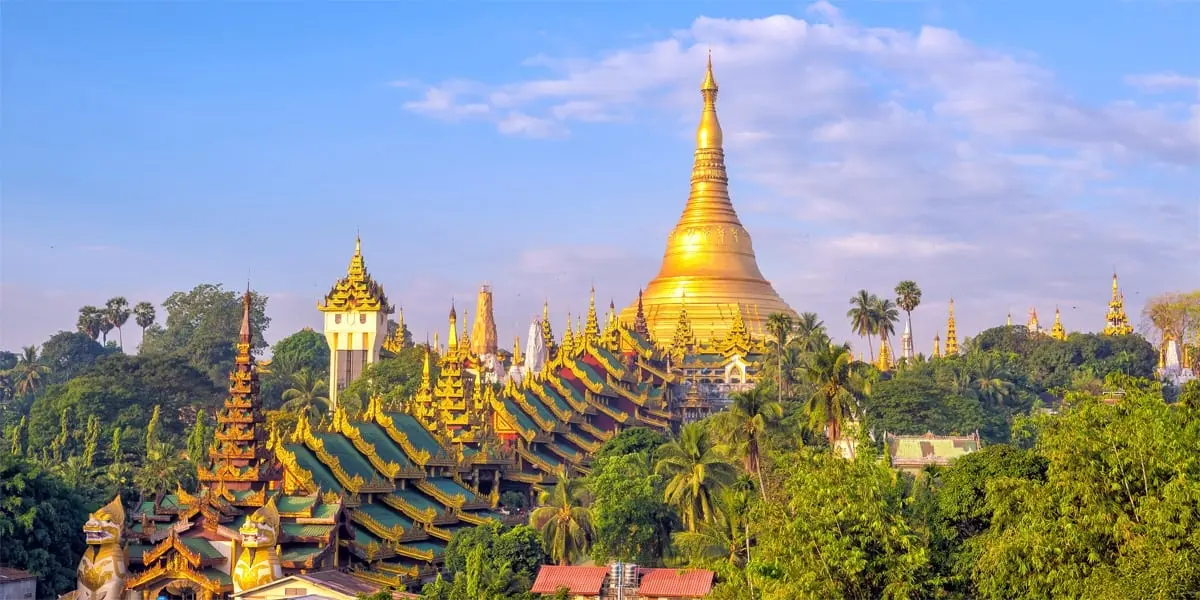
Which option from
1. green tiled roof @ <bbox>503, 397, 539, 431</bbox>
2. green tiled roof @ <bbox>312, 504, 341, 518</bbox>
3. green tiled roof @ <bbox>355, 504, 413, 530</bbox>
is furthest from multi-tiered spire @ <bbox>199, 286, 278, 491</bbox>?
green tiled roof @ <bbox>503, 397, 539, 431</bbox>

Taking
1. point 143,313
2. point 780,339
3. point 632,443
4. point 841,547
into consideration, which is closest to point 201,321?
point 143,313

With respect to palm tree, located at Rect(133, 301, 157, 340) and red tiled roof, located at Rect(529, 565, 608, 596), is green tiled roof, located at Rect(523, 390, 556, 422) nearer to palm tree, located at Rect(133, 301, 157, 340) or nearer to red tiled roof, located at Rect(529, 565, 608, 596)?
red tiled roof, located at Rect(529, 565, 608, 596)

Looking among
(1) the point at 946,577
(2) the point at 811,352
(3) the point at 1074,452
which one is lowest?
(1) the point at 946,577

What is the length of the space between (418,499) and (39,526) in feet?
35.9

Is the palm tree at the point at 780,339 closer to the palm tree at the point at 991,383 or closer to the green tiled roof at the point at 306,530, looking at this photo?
the palm tree at the point at 991,383

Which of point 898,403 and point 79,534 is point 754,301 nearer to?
point 898,403

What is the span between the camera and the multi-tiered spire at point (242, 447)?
151 ft

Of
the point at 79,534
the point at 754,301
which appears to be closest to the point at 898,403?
the point at 754,301

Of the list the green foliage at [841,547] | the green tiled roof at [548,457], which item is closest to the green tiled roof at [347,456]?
the green tiled roof at [548,457]

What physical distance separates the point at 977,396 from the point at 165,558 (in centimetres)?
5762

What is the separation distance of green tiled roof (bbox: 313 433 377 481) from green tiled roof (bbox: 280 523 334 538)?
4.68m

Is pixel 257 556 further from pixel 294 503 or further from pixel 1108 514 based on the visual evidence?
pixel 1108 514

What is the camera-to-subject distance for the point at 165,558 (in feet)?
140

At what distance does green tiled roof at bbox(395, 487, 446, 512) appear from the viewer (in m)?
50.4
